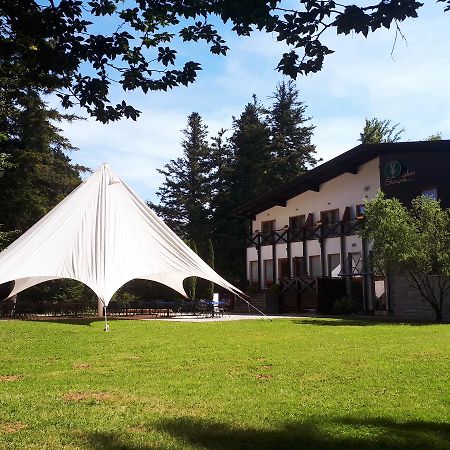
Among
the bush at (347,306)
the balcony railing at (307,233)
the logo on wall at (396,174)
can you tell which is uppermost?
the logo on wall at (396,174)

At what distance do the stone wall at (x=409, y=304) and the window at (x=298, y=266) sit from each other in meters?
6.60

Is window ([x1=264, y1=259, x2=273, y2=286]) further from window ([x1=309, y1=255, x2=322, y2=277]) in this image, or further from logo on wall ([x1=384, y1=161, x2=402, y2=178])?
logo on wall ([x1=384, y1=161, x2=402, y2=178])

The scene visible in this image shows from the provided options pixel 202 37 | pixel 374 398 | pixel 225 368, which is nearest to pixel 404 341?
pixel 225 368

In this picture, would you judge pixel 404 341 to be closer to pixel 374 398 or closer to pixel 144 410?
pixel 374 398

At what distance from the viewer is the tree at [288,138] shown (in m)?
39.1

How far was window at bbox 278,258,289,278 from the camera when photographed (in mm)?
28028

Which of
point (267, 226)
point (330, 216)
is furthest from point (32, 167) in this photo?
point (330, 216)

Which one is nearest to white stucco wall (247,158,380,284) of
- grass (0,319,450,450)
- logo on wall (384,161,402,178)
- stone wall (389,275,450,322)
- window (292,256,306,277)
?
window (292,256,306,277)

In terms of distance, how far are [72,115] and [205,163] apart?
18045mm

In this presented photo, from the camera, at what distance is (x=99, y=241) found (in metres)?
15.4

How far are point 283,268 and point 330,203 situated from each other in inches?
164

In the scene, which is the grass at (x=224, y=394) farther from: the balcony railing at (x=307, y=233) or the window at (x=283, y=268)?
the window at (x=283, y=268)

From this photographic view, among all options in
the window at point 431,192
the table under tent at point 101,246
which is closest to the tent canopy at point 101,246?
the table under tent at point 101,246

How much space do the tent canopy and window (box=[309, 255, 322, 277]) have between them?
10926mm
